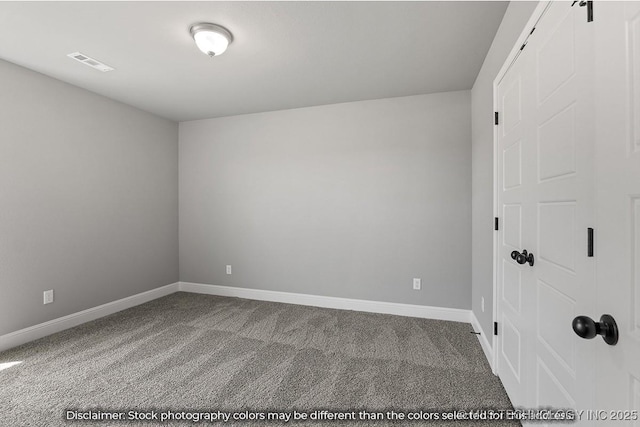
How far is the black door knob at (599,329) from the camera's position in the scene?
2.50ft

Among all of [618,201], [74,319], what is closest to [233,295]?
[74,319]

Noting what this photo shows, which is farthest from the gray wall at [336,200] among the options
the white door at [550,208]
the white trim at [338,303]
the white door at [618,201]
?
the white door at [618,201]

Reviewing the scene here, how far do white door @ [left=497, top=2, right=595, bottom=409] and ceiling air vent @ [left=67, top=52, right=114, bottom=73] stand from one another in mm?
3289

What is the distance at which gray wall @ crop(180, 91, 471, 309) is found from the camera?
307 cm

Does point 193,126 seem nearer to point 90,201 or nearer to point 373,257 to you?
point 90,201

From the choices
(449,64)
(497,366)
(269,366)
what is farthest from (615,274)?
(449,64)

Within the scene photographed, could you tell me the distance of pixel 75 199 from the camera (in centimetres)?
293

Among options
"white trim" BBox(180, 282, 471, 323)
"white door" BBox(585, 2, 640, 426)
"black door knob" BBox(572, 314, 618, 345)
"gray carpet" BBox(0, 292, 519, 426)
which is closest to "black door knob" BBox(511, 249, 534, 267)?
"white door" BBox(585, 2, 640, 426)

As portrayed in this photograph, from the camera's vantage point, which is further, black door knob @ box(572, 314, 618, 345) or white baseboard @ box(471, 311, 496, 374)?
white baseboard @ box(471, 311, 496, 374)

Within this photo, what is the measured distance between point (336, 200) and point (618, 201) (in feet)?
9.04

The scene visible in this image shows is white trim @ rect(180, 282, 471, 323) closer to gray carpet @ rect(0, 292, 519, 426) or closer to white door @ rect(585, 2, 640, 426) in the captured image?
gray carpet @ rect(0, 292, 519, 426)

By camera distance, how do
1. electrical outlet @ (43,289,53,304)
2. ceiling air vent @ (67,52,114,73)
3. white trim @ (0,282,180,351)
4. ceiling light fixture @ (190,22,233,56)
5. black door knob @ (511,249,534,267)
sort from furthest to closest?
electrical outlet @ (43,289,53,304) < white trim @ (0,282,180,351) < ceiling air vent @ (67,52,114,73) < ceiling light fixture @ (190,22,233,56) < black door knob @ (511,249,534,267)

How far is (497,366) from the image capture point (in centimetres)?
198

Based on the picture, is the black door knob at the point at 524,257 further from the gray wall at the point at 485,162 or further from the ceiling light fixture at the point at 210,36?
the ceiling light fixture at the point at 210,36
